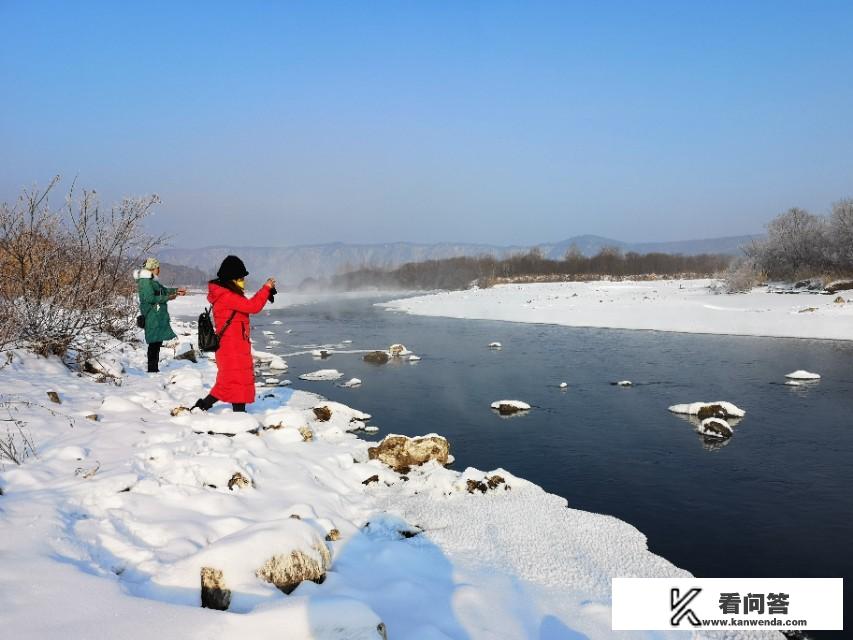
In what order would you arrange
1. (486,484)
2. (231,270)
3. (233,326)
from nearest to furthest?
(231,270) → (486,484) → (233,326)

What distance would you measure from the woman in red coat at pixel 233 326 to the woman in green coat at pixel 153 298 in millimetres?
2797

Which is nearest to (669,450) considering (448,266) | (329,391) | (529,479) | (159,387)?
(529,479)

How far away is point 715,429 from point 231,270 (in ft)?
28.0

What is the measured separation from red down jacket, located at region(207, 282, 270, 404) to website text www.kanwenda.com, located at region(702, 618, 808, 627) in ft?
18.8

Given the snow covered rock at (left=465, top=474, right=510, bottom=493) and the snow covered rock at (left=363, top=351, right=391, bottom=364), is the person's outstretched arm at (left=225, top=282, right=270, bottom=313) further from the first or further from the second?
the snow covered rock at (left=363, top=351, right=391, bottom=364)

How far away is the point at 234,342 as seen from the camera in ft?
23.1

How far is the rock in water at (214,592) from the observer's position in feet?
11.1

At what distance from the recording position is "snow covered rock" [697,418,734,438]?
9414mm

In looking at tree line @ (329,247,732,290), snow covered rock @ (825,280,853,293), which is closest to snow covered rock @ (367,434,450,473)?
snow covered rock @ (825,280,853,293)

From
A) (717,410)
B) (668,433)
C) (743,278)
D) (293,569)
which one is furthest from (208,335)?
(743,278)

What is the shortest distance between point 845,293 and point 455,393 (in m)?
30.3

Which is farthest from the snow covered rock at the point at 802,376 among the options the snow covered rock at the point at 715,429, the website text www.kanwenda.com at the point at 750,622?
the website text www.kanwenda.com at the point at 750,622

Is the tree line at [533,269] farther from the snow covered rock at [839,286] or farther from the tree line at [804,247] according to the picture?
the snow covered rock at [839,286]

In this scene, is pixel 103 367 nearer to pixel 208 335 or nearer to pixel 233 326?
pixel 208 335
